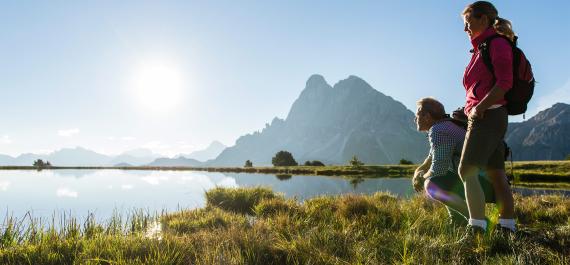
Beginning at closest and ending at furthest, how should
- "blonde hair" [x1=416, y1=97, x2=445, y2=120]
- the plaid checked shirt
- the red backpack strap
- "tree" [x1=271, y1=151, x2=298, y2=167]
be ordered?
the red backpack strap, the plaid checked shirt, "blonde hair" [x1=416, y1=97, x2=445, y2=120], "tree" [x1=271, y1=151, x2=298, y2=167]

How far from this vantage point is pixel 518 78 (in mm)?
3977

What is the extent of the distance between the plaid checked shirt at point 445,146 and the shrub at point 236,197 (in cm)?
630

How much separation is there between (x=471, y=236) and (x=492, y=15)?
268 cm

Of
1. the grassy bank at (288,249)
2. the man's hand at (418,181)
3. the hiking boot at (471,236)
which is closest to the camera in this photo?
the grassy bank at (288,249)

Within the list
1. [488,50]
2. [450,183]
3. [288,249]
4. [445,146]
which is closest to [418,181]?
[450,183]

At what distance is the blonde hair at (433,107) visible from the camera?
16.6ft

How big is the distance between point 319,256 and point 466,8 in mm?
3638

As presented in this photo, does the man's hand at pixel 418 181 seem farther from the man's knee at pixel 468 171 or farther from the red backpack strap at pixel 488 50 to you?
the red backpack strap at pixel 488 50

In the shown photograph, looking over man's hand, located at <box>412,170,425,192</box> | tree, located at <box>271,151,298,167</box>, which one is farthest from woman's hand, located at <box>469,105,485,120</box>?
tree, located at <box>271,151,298,167</box>

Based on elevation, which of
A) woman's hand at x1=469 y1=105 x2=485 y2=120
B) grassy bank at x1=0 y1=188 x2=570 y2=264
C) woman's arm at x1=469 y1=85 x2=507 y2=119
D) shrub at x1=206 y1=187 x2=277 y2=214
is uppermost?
woman's arm at x1=469 y1=85 x2=507 y2=119

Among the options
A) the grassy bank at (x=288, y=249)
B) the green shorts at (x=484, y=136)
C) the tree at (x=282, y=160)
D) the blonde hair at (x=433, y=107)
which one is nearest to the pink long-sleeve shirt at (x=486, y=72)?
the green shorts at (x=484, y=136)

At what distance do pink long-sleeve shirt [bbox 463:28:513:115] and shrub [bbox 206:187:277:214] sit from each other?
23.2 feet

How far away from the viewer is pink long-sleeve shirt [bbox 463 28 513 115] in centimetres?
373

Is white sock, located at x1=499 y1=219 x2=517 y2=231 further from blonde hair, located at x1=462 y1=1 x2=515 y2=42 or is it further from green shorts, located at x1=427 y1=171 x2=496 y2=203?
blonde hair, located at x1=462 y1=1 x2=515 y2=42
